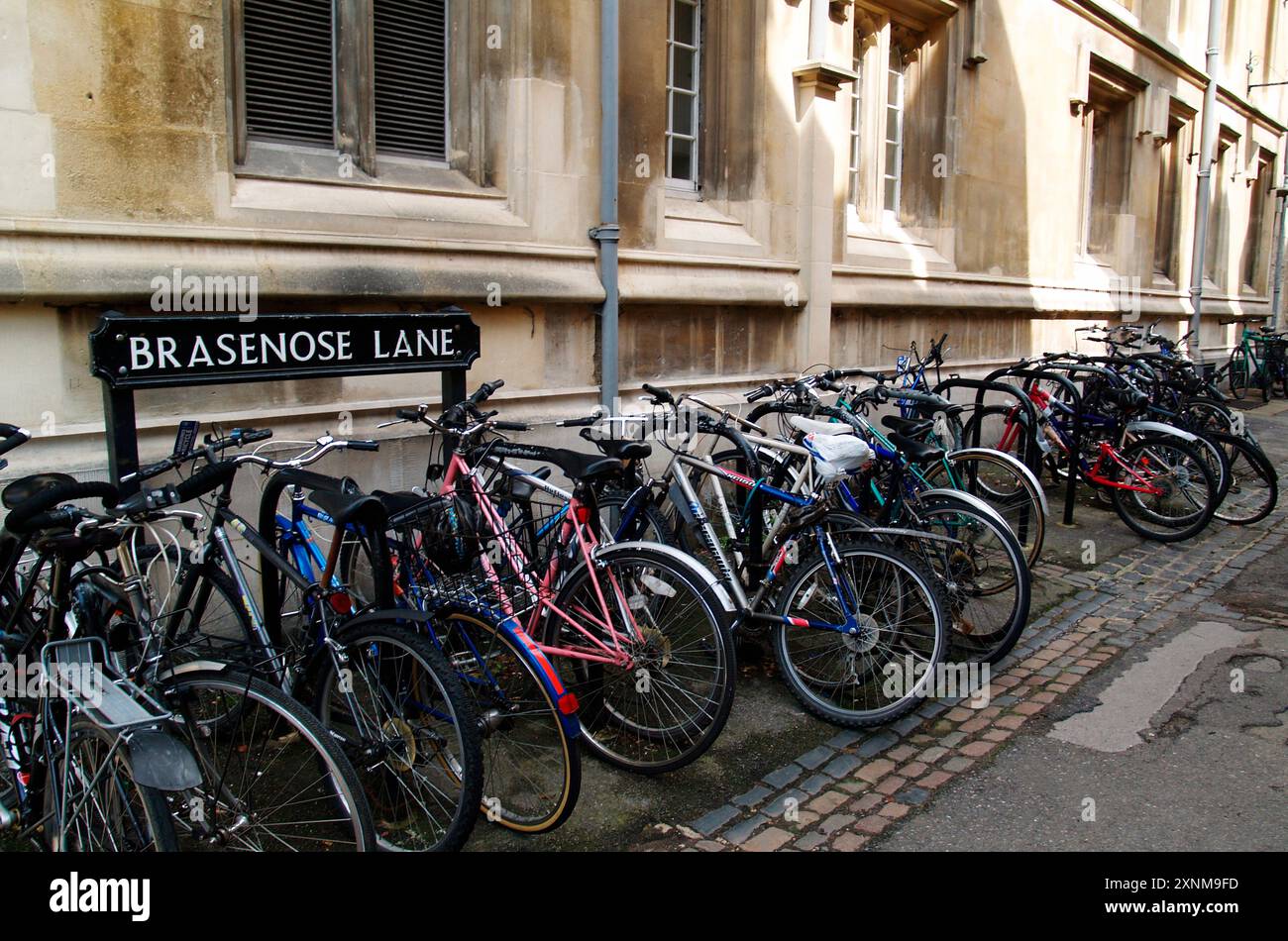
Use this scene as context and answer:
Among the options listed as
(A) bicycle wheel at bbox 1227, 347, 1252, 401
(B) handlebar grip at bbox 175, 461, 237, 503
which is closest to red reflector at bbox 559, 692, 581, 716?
(B) handlebar grip at bbox 175, 461, 237, 503

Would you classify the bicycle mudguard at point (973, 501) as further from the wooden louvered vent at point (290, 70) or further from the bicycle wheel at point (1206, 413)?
the bicycle wheel at point (1206, 413)

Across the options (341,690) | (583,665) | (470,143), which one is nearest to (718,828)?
(583,665)

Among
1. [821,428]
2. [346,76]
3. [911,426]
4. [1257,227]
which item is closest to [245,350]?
[346,76]

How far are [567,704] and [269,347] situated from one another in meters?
1.75

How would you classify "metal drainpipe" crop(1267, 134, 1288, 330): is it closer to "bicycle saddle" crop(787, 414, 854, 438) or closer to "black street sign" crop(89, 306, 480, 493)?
"bicycle saddle" crop(787, 414, 854, 438)

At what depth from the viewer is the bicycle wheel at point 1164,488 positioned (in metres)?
7.46

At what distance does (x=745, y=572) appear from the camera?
15.8ft

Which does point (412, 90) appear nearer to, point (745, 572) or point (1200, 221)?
point (745, 572)

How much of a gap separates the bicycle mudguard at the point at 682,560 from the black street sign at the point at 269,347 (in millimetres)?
1216

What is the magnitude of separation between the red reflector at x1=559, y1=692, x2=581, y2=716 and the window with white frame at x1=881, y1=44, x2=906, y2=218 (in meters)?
8.18

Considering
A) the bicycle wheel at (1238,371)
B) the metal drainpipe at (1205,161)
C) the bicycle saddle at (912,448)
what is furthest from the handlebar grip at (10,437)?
the bicycle wheel at (1238,371)

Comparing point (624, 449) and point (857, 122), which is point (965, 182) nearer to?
point (857, 122)

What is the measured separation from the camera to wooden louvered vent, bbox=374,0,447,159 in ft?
18.6

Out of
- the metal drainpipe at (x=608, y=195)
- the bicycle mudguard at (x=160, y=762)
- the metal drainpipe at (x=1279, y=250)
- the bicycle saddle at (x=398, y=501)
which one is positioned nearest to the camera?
the bicycle mudguard at (x=160, y=762)
